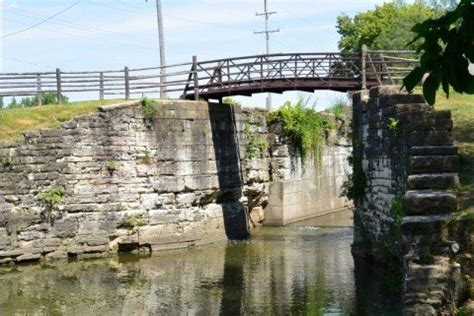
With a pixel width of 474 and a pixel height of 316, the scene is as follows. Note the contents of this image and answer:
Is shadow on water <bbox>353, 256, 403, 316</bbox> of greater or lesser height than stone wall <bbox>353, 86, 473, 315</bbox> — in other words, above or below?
below

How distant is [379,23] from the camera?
1854 inches

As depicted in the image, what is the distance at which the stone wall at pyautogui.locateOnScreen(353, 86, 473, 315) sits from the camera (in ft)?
21.1

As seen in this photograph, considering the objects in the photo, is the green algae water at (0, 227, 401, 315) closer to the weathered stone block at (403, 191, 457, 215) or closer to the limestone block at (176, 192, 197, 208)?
the limestone block at (176, 192, 197, 208)

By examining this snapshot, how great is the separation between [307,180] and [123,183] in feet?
27.8

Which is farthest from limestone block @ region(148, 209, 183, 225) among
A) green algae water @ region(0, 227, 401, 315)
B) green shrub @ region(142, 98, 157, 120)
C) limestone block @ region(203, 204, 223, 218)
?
green shrub @ region(142, 98, 157, 120)

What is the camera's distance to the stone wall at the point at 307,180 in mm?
22797

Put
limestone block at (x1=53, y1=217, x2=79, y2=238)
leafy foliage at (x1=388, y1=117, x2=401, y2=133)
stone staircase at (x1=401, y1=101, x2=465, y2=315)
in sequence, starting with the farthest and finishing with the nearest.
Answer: limestone block at (x1=53, y1=217, x2=79, y2=238) → leafy foliage at (x1=388, y1=117, x2=401, y2=133) → stone staircase at (x1=401, y1=101, x2=465, y2=315)

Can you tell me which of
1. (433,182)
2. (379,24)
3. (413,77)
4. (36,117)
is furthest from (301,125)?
(379,24)

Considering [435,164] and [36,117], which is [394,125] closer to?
[435,164]

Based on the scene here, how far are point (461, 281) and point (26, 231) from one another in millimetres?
11853

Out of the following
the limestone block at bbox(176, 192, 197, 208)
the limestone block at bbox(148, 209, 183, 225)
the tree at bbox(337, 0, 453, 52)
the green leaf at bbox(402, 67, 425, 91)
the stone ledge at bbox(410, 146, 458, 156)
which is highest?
the tree at bbox(337, 0, 453, 52)

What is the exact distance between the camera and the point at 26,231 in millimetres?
16156

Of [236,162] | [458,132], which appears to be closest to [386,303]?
[458,132]

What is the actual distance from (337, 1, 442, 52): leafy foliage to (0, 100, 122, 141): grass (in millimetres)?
29723
